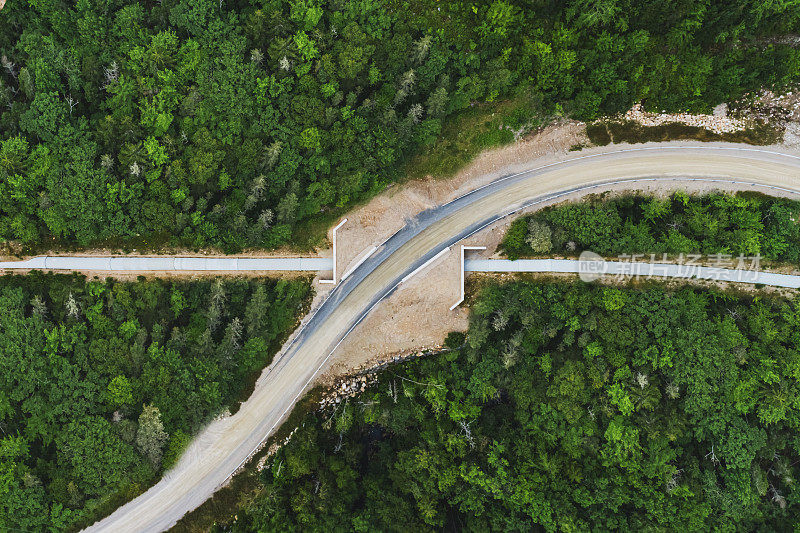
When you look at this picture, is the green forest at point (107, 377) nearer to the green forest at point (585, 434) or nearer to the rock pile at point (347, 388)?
the rock pile at point (347, 388)

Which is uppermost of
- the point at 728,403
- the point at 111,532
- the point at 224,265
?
the point at 224,265

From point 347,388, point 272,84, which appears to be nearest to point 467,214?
point 347,388

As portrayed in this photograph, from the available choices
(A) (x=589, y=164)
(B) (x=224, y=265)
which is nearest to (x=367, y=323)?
(B) (x=224, y=265)

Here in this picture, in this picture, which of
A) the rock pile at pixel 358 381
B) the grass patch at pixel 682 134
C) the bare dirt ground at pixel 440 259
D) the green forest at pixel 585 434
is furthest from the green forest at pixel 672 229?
the rock pile at pixel 358 381

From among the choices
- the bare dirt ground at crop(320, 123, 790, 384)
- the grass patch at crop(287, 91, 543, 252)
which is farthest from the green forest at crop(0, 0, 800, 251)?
the bare dirt ground at crop(320, 123, 790, 384)

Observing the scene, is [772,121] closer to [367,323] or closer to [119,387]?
[367,323]

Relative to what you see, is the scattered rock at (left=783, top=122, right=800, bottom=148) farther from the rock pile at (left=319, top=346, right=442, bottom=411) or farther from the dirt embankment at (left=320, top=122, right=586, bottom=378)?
the rock pile at (left=319, top=346, right=442, bottom=411)
